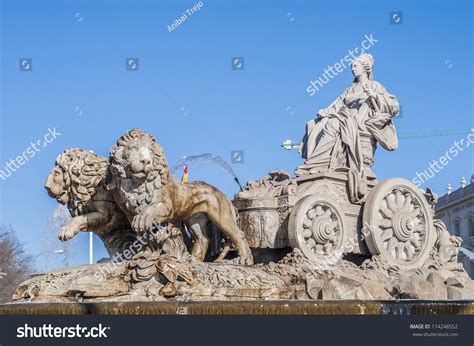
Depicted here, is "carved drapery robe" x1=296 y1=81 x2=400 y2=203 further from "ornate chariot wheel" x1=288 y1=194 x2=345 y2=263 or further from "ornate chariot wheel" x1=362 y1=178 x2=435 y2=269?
"ornate chariot wheel" x1=288 y1=194 x2=345 y2=263

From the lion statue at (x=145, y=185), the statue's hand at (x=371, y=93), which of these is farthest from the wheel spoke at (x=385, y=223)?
the lion statue at (x=145, y=185)

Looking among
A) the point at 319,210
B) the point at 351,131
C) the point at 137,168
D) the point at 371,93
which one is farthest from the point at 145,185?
the point at 371,93

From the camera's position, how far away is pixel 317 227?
42.2ft

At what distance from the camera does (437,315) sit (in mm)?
9133

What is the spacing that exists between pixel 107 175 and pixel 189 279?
7.22 feet

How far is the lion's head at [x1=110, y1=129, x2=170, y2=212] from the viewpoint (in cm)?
1155

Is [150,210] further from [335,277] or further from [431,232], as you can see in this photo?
[431,232]

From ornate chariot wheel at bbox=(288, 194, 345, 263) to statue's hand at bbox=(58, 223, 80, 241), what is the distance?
10.2 feet

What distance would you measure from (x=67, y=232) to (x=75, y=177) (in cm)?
81

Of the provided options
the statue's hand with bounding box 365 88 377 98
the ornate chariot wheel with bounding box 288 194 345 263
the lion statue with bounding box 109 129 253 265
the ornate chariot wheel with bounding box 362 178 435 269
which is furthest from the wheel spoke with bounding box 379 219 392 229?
the lion statue with bounding box 109 129 253 265

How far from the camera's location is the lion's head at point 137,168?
11.6 meters

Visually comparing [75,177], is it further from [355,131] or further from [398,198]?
[398,198]

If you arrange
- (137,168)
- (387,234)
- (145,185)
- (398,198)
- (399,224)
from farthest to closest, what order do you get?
(398,198) → (399,224) → (387,234) → (145,185) → (137,168)

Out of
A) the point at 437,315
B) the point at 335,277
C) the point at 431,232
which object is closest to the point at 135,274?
the point at 335,277
